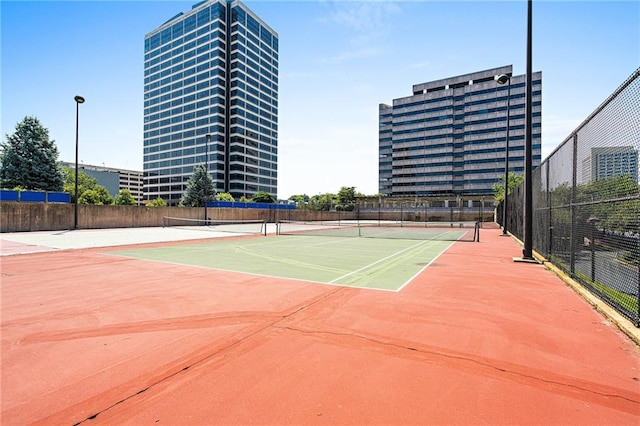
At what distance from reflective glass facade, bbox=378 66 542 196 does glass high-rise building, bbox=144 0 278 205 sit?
2207 inches

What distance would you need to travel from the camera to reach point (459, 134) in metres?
133

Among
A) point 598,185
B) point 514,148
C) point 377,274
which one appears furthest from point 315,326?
point 514,148

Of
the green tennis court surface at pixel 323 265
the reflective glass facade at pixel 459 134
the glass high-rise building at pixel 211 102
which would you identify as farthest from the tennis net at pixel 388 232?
the reflective glass facade at pixel 459 134

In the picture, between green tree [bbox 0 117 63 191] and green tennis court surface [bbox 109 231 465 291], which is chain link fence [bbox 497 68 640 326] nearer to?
green tennis court surface [bbox 109 231 465 291]

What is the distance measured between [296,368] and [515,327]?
11.1 feet

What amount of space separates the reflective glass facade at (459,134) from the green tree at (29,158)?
11890 centimetres

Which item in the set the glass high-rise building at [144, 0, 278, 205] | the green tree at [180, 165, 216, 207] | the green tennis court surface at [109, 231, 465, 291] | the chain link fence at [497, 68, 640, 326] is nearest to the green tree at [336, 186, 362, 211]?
the glass high-rise building at [144, 0, 278, 205]

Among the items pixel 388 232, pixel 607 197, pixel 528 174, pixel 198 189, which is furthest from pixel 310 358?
pixel 198 189

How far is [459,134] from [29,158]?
12856 centimetres

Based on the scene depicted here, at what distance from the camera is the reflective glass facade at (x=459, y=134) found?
11962 cm

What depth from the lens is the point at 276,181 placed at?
15075 centimetres

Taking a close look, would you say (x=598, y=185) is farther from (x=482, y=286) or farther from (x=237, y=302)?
(x=237, y=302)

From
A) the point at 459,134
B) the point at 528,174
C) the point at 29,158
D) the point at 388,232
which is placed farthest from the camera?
the point at 459,134

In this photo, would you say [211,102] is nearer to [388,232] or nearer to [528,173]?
[388,232]
